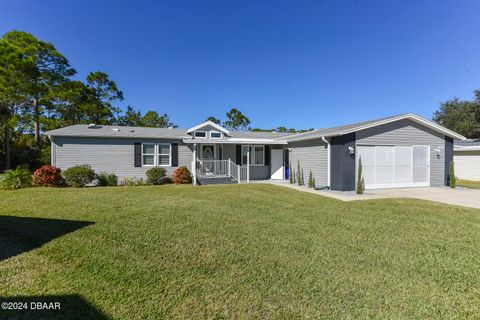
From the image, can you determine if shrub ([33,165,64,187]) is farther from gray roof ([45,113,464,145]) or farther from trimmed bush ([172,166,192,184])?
trimmed bush ([172,166,192,184])

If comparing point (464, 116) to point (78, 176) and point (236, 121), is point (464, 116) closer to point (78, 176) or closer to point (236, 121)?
point (236, 121)

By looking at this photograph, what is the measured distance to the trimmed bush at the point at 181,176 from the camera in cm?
1388

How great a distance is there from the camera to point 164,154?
1453 centimetres

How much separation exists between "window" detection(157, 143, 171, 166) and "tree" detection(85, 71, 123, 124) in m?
17.4

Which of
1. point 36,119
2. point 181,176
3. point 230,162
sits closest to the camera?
point 181,176

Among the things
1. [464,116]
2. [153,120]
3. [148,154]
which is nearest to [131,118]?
[153,120]

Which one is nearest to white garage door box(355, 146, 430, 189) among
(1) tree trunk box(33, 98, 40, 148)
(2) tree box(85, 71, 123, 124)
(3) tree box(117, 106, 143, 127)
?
(1) tree trunk box(33, 98, 40, 148)

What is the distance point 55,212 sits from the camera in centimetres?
643

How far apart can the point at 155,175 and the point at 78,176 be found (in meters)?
3.75

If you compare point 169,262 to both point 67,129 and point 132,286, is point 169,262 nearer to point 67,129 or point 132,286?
point 132,286

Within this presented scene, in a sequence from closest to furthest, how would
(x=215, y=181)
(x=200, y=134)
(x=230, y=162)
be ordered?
(x=215, y=181) < (x=230, y=162) < (x=200, y=134)

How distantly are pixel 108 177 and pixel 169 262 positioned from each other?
11354 millimetres

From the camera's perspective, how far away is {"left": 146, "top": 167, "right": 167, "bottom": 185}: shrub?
44.2 feet

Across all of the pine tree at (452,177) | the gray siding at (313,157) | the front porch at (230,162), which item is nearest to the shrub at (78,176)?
the front porch at (230,162)
